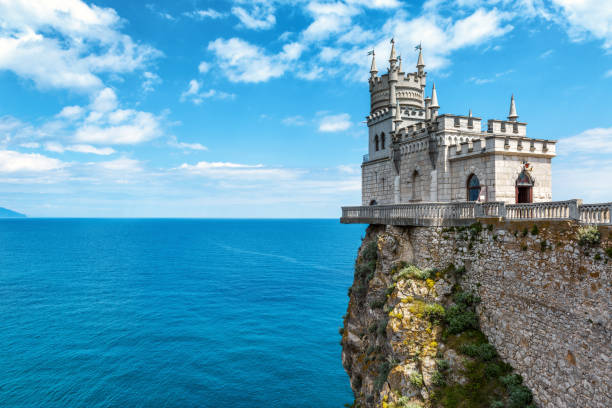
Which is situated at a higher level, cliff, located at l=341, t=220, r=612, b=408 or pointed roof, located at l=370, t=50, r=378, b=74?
pointed roof, located at l=370, t=50, r=378, b=74

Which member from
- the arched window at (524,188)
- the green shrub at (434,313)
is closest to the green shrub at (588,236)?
the green shrub at (434,313)

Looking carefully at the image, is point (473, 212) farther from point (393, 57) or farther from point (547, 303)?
point (393, 57)

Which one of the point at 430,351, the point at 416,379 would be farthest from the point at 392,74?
the point at 416,379

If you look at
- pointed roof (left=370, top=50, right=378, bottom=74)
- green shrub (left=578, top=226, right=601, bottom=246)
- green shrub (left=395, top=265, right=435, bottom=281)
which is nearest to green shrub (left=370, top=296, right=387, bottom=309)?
green shrub (left=395, top=265, right=435, bottom=281)

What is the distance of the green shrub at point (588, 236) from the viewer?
11781 mm

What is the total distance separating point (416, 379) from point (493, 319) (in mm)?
4638

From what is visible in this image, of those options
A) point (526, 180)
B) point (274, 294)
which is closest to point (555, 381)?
point (526, 180)

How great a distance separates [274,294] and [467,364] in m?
47.3

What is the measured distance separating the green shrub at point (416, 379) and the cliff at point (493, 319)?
0.05 meters

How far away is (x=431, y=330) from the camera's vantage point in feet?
59.2

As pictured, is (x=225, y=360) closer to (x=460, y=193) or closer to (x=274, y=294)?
(x=274, y=294)

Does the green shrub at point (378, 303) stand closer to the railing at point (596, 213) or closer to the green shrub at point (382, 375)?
the green shrub at point (382, 375)

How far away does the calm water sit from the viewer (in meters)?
30.3

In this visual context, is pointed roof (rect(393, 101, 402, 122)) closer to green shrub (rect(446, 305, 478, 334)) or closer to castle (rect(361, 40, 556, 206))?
castle (rect(361, 40, 556, 206))
